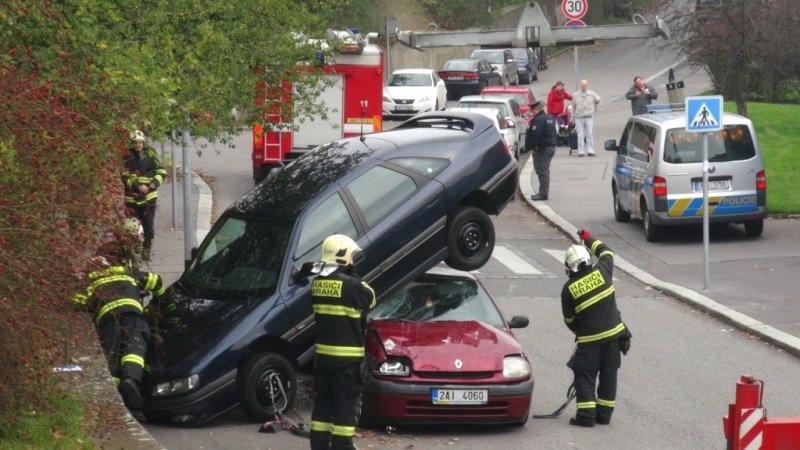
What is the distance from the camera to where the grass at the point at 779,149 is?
23.3 m

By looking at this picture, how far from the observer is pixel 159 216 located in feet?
75.1

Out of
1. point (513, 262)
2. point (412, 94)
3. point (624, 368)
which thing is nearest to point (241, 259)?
point (624, 368)

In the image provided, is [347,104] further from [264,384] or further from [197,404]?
[197,404]

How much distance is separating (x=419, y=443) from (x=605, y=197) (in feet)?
→ 52.4

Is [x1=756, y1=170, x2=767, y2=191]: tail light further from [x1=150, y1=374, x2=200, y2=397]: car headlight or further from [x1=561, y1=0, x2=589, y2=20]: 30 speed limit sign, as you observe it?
[x1=561, y1=0, x2=589, y2=20]: 30 speed limit sign

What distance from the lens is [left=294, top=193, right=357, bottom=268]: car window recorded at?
39.1 ft

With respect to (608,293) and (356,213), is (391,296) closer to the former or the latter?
(356,213)

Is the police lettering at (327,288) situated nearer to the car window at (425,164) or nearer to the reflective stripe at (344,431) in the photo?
the reflective stripe at (344,431)

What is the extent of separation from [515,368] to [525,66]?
4535cm

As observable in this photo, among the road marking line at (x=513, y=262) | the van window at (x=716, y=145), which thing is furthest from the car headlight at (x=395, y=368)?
the van window at (x=716, y=145)

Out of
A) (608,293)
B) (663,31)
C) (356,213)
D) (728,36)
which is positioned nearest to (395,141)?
(356,213)

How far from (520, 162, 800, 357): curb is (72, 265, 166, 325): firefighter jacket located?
6887 millimetres

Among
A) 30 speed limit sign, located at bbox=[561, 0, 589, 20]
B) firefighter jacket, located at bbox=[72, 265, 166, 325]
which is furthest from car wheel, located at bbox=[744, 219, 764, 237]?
30 speed limit sign, located at bbox=[561, 0, 589, 20]

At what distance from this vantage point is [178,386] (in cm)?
1091
